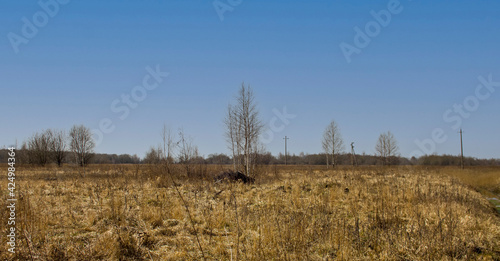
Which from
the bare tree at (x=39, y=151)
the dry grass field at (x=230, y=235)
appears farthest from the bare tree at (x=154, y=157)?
the bare tree at (x=39, y=151)

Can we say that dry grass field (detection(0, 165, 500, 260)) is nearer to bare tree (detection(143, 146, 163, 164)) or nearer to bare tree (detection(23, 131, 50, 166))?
bare tree (detection(143, 146, 163, 164))

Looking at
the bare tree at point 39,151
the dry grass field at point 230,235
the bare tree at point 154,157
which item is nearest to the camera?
the dry grass field at point 230,235

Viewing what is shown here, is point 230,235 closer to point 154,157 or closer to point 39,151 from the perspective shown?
point 154,157

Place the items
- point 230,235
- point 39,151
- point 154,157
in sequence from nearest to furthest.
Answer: point 230,235, point 154,157, point 39,151

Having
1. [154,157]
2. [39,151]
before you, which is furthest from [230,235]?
[39,151]

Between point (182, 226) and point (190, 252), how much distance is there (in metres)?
1.08

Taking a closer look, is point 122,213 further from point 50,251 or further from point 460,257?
point 460,257

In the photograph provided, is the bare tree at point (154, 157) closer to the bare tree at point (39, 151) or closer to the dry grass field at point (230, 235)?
the dry grass field at point (230, 235)

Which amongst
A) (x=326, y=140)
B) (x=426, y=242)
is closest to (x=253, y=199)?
(x=426, y=242)

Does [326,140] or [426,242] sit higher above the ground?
[326,140]

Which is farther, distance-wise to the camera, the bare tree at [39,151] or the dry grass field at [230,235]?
the bare tree at [39,151]

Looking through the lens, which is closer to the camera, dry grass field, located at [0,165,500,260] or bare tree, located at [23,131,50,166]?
dry grass field, located at [0,165,500,260]

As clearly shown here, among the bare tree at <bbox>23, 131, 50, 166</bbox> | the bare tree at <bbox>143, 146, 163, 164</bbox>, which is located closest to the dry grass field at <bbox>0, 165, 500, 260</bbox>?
the bare tree at <bbox>143, 146, 163, 164</bbox>

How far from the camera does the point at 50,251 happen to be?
380 centimetres
